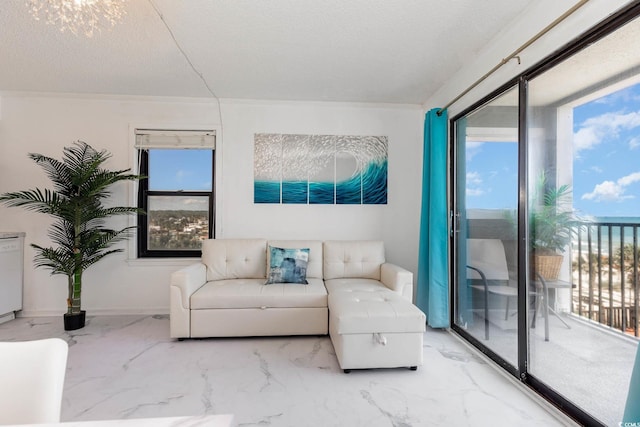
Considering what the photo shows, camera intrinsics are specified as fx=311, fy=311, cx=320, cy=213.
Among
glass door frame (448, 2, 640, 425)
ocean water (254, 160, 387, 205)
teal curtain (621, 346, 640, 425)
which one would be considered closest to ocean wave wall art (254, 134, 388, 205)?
ocean water (254, 160, 387, 205)

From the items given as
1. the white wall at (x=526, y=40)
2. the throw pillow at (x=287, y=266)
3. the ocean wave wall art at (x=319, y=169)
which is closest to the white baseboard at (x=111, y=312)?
the throw pillow at (x=287, y=266)

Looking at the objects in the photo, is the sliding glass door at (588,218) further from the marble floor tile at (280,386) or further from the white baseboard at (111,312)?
the white baseboard at (111,312)

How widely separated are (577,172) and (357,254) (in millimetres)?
1981

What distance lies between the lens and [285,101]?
3529 millimetres

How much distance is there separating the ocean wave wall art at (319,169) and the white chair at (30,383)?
2751mm

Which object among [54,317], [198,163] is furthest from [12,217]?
[198,163]

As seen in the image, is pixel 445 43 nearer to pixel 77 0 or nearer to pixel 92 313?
pixel 77 0

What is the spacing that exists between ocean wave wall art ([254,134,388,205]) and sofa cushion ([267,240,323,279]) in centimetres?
52

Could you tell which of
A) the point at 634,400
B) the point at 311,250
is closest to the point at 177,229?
the point at 311,250

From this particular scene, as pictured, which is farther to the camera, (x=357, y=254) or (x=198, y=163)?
(x=198, y=163)

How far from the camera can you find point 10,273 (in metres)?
3.12

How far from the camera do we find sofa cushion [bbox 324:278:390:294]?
272 cm

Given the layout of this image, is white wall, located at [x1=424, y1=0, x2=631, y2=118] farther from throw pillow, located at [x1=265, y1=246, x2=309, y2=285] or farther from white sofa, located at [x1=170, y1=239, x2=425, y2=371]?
throw pillow, located at [x1=265, y1=246, x2=309, y2=285]

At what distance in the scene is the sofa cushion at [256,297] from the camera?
104 inches
